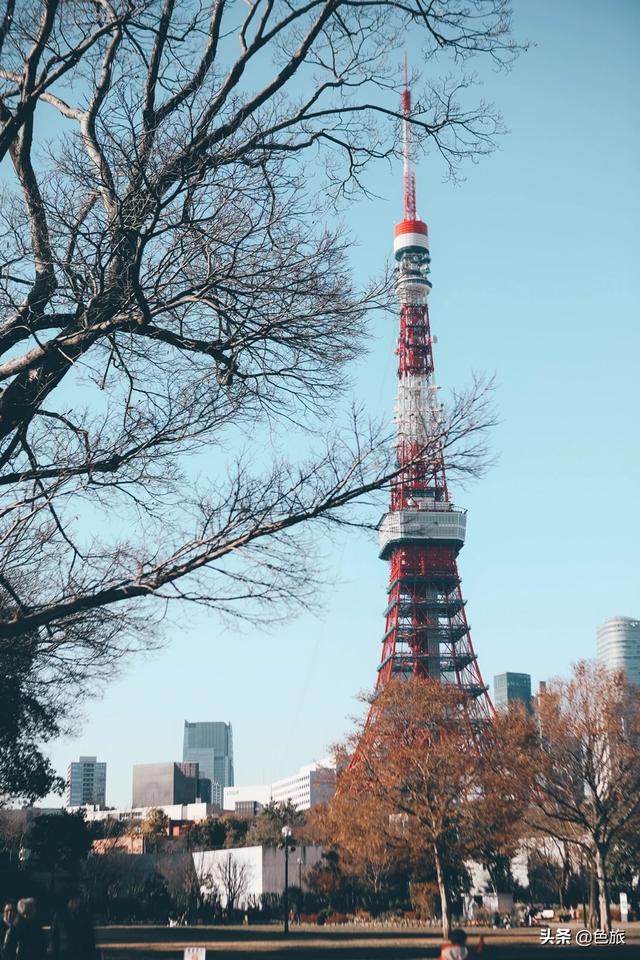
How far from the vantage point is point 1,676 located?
15117mm

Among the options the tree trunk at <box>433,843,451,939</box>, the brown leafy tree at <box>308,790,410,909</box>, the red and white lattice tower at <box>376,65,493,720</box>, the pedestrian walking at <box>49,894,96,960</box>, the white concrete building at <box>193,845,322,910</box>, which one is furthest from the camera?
the red and white lattice tower at <box>376,65,493,720</box>

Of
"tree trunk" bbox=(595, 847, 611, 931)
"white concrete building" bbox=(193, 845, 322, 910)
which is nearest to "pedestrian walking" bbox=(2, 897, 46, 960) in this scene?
"tree trunk" bbox=(595, 847, 611, 931)

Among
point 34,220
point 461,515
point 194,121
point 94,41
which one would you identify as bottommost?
point 34,220

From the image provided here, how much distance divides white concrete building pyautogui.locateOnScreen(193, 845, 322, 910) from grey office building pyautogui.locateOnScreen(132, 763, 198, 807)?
217ft

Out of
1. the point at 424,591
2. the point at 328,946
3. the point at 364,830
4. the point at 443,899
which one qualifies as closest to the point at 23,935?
the point at 328,946

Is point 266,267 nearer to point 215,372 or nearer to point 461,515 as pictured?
point 215,372

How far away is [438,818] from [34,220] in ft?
97.7

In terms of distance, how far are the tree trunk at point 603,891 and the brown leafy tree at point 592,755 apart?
0.14ft

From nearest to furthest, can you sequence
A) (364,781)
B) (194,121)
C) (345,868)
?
1. (194,121)
2. (364,781)
3. (345,868)

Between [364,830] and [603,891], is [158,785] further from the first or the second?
[603,891]

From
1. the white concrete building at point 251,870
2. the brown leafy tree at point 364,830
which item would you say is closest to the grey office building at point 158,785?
the white concrete building at point 251,870

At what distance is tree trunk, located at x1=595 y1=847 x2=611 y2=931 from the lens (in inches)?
1238

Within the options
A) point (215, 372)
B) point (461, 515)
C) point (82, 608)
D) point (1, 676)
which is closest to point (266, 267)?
point (215, 372)

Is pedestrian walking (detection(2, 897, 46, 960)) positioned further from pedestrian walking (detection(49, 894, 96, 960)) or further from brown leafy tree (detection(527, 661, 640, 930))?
brown leafy tree (detection(527, 661, 640, 930))
